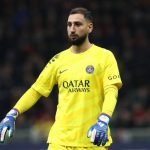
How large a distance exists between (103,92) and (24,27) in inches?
379

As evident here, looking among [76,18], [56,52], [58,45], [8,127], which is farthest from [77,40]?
[58,45]

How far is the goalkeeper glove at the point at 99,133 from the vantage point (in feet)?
22.3

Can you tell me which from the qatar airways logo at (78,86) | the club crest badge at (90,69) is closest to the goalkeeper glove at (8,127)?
the qatar airways logo at (78,86)

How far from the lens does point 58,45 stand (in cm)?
1625

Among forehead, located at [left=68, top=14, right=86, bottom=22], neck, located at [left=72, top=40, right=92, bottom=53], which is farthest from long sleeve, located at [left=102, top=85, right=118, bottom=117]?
forehead, located at [left=68, top=14, right=86, bottom=22]

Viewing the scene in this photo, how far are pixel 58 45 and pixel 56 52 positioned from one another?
236 mm

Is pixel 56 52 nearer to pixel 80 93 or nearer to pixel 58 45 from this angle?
pixel 58 45

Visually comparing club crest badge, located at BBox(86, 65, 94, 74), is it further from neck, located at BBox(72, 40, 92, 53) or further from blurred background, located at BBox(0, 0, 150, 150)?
blurred background, located at BBox(0, 0, 150, 150)

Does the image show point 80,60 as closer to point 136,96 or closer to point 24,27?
point 136,96

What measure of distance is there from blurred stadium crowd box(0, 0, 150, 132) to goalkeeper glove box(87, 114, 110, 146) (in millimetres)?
7153

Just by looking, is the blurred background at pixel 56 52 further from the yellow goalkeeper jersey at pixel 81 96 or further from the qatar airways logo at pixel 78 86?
the qatar airways logo at pixel 78 86

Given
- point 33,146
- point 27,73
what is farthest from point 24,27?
point 33,146

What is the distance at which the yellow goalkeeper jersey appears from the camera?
7.40 m

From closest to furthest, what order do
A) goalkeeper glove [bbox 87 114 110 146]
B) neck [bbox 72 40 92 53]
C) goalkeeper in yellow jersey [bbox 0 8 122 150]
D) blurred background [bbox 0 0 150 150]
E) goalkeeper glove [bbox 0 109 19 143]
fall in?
goalkeeper glove [bbox 87 114 110 146] < goalkeeper glove [bbox 0 109 19 143] < goalkeeper in yellow jersey [bbox 0 8 122 150] < neck [bbox 72 40 92 53] < blurred background [bbox 0 0 150 150]
